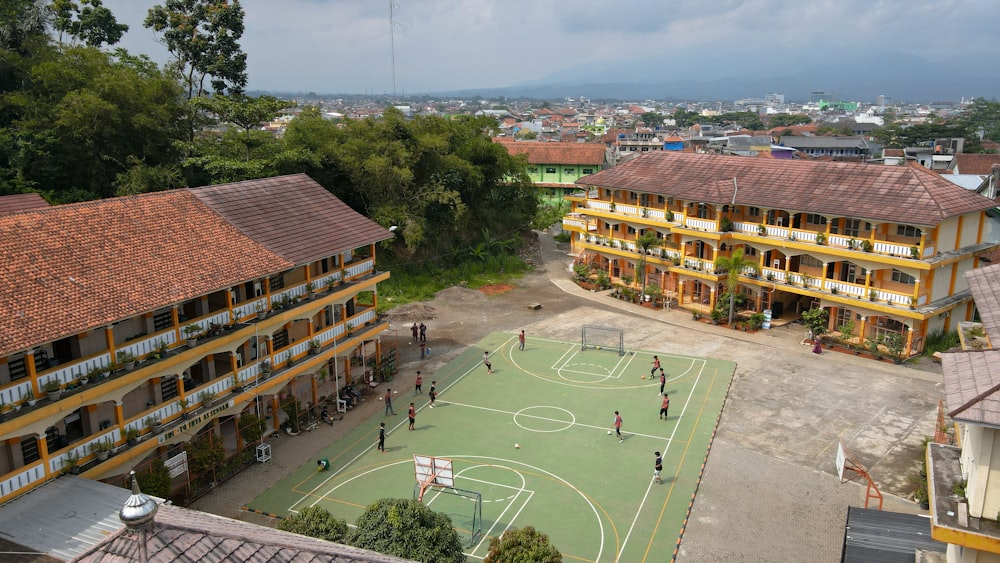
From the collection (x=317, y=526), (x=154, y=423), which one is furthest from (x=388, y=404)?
(x=317, y=526)

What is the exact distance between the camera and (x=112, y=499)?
720 inches

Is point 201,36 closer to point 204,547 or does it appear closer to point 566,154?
point 566,154

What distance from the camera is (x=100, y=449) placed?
20141 millimetres

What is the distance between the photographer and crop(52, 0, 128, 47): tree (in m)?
52.0

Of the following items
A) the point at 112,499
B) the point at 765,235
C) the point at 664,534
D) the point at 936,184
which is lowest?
the point at 664,534

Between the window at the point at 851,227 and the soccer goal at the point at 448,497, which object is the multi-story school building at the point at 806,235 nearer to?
the window at the point at 851,227

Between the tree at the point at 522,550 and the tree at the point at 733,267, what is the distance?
2687 centimetres

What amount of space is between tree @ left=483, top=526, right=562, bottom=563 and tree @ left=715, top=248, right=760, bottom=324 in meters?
26.9

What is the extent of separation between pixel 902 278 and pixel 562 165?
46.0 meters

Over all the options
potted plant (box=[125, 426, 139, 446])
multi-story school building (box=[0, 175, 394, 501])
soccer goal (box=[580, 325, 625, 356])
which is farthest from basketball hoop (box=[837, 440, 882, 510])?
potted plant (box=[125, 426, 139, 446])

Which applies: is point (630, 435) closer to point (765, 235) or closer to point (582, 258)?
point (765, 235)

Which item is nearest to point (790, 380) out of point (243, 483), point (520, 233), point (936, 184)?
point (936, 184)

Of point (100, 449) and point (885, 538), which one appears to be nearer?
point (885, 538)

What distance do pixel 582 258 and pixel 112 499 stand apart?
37.6 m
